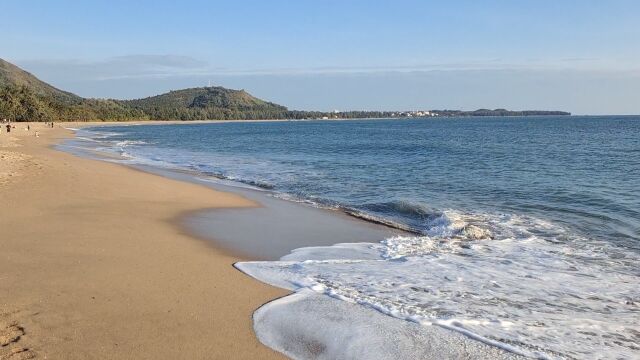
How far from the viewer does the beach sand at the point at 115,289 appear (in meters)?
5.04

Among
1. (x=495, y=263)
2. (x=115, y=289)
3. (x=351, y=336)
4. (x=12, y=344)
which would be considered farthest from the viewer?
(x=495, y=263)

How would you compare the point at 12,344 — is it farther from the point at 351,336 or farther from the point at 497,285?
the point at 497,285

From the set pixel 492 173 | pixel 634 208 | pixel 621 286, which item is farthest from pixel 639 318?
pixel 492 173

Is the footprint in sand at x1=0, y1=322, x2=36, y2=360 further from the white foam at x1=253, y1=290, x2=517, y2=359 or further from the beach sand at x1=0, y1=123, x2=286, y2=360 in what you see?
the white foam at x1=253, y1=290, x2=517, y2=359

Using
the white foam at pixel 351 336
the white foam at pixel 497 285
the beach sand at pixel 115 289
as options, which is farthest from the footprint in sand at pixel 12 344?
the white foam at pixel 497 285

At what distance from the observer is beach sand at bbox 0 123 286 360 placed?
5039 mm

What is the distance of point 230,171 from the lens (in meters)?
25.8

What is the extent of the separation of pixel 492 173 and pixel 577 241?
1407 centimetres

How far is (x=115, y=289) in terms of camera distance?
21.6 feet

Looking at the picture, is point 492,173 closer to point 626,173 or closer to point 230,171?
point 626,173

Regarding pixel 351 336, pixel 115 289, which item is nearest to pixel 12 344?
pixel 115 289

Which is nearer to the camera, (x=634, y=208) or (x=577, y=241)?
(x=577, y=241)

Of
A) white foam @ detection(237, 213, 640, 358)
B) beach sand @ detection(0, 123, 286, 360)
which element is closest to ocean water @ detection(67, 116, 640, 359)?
white foam @ detection(237, 213, 640, 358)

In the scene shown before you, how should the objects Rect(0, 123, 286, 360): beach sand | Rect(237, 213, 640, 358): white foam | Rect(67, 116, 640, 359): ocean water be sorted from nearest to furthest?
Rect(0, 123, 286, 360): beach sand → Rect(237, 213, 640, 358): white foam → Rect(67, 116, 640, 359): ocean water
